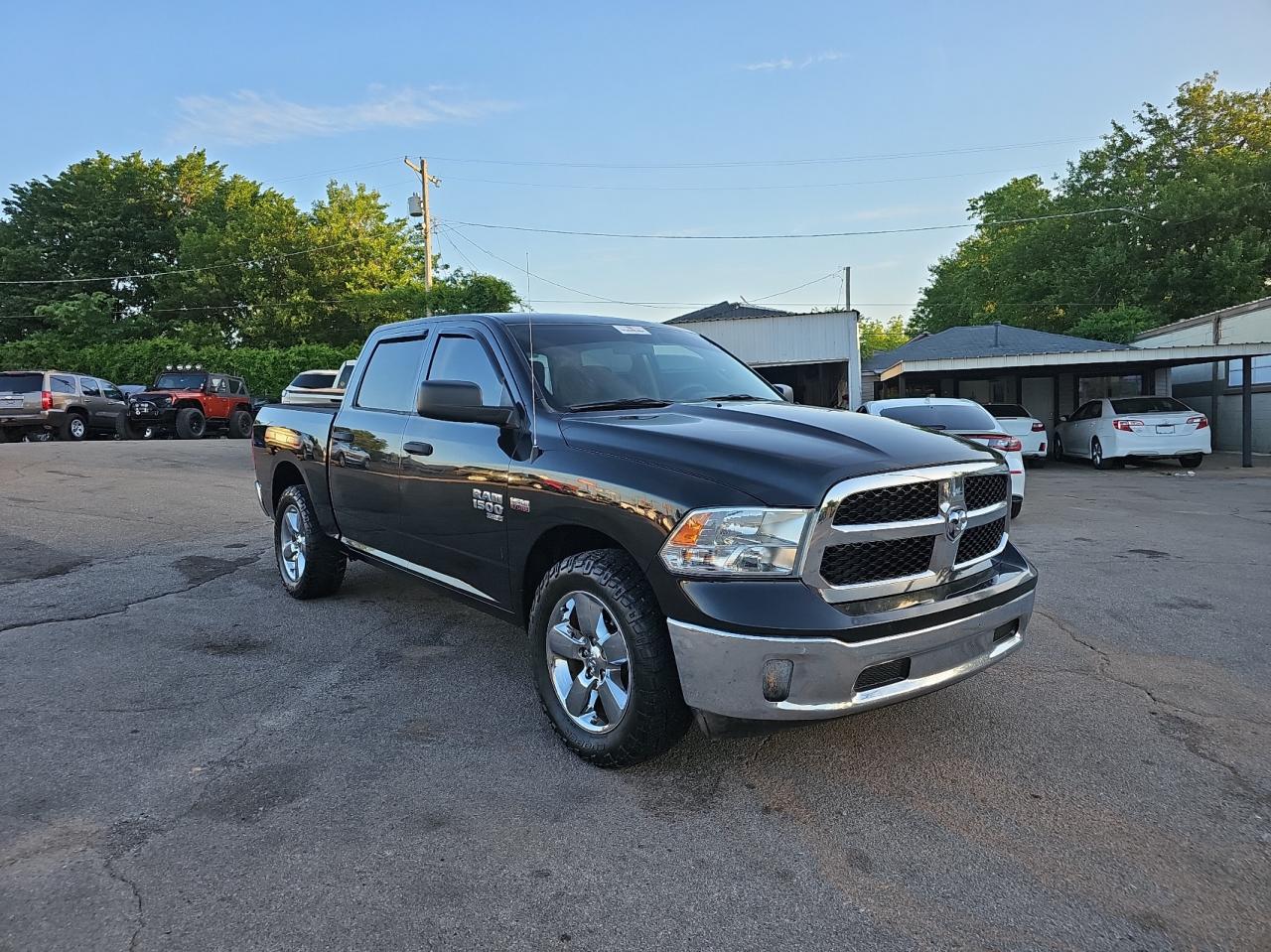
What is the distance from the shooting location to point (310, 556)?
548 cm

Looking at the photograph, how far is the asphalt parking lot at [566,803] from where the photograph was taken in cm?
227

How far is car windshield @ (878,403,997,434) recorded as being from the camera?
1027 centimetres

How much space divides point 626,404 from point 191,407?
21.7 m

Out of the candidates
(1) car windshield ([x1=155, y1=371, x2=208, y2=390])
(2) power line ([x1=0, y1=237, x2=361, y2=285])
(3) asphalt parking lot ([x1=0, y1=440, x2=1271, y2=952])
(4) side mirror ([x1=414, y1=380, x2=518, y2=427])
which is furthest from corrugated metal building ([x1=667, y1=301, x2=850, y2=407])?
(2) power line ([x1=0, y1=237, x2=361, y2=285])

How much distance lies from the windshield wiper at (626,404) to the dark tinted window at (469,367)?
378mm

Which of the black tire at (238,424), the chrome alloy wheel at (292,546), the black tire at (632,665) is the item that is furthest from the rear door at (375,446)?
the black tire at (238,424)

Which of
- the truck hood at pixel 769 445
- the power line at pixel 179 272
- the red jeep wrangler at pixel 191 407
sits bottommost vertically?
the truck hood at pixel 769 445

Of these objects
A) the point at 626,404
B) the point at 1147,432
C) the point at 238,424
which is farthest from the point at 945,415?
the point at 238,424

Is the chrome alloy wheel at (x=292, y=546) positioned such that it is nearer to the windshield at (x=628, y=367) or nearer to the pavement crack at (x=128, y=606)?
the pavement crack at (x=128, y=606)

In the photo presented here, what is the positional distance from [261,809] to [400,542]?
5.78 feet

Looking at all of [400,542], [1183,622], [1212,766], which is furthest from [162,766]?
[1183,622]

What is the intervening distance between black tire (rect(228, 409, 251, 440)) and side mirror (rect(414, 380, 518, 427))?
72.4ft

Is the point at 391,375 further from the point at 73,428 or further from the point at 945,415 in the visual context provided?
the point at 73,428

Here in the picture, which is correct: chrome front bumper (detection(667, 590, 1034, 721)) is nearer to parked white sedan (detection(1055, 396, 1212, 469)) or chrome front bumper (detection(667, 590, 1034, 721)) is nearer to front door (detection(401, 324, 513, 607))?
front door (detection(401, 324, 513, 607))
